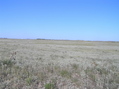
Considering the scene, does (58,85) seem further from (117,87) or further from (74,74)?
(117,87)

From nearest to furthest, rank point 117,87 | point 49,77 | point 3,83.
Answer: point 3,83, point 117,87, point 49,77

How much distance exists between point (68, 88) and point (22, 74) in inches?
99.9

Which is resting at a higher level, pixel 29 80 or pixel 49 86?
pixel 29 80

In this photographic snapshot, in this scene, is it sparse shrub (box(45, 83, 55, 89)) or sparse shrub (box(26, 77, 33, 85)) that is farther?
sparse shrub (box(26, 77, 33, 85))

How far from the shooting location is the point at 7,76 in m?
5.54

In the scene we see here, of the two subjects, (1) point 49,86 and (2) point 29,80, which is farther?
(2) point 29,80

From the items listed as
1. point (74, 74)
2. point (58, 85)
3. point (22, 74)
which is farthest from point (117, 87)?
point (22, 74)

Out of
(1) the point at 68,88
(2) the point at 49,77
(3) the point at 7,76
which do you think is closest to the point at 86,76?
(1) the point at 68,88

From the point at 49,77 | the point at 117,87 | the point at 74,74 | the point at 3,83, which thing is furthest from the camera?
the point at 74,74

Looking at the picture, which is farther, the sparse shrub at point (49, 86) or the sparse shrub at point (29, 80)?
the sparse shrub at point (29, 80)

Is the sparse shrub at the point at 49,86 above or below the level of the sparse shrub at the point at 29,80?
below

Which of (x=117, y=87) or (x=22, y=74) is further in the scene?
(x=22, y=74)

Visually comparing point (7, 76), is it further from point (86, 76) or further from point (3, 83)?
point (86, 76)

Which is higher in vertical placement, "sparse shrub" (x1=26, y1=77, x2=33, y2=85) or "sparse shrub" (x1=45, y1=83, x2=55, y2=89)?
"sparse shrub" (x1=26, y1=77, x2=33, y2=85)
